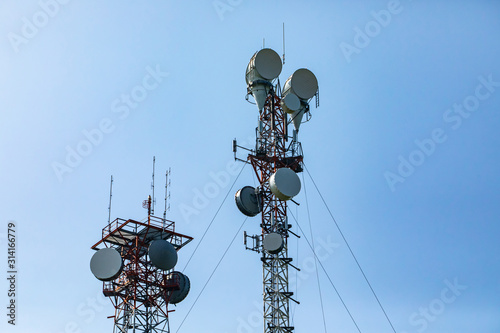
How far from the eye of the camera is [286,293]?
52250 millimetres

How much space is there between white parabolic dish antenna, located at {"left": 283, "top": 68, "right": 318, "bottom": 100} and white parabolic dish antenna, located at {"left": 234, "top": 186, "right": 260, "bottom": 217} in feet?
30.9

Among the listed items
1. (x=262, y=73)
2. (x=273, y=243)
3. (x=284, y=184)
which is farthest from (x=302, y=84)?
Answer: (x=273, y=243)

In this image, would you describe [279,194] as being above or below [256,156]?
below

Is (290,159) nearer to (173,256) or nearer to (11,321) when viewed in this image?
(173,256)

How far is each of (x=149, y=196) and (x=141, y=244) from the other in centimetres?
477

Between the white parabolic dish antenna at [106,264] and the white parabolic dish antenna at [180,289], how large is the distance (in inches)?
208

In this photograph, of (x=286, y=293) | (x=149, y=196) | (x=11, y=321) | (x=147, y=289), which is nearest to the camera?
(x=11, y=321)

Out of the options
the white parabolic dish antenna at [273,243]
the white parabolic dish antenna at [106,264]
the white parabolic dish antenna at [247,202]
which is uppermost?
the white parabolic dish antenna at [247,202]

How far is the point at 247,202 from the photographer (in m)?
54.7

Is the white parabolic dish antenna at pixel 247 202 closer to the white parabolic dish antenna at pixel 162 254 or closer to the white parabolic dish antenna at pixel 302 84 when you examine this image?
the white parabolic dish antenna at pixel 162 254

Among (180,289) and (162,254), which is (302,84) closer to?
(162,254)

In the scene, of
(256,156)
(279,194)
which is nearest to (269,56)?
(256,156)

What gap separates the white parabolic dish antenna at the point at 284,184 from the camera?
2077 inches

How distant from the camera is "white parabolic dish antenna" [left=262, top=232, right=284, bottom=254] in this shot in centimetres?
5228
